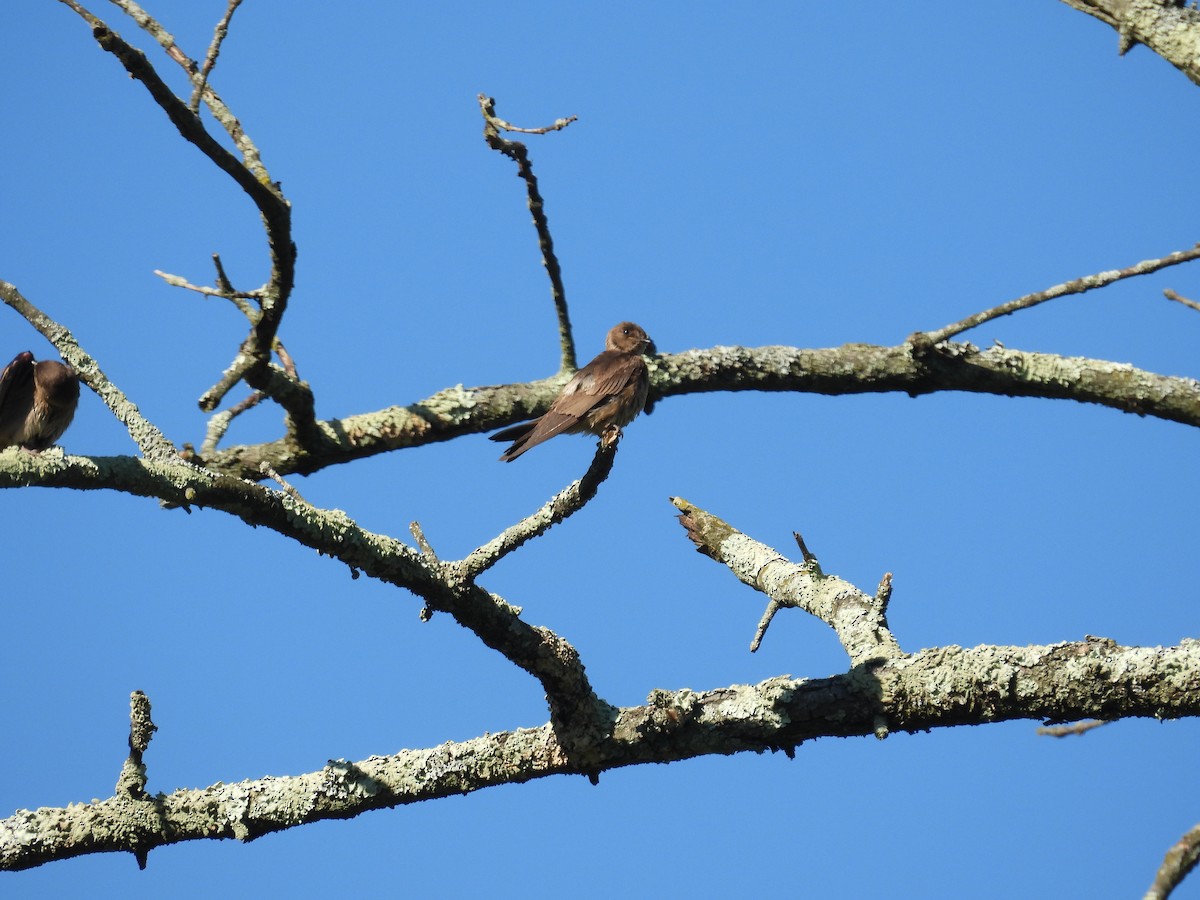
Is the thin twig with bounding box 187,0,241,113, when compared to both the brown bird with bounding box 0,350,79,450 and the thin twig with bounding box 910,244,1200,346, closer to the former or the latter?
the brown bird with bounding box 0,350,79,450

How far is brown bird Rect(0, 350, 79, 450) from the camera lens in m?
5.20

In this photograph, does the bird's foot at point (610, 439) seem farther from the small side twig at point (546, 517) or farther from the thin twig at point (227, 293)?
the thin twig at point (227, 293)

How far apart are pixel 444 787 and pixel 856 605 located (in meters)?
1.66

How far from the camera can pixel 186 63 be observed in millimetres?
4711

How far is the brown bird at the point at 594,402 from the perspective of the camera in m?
5.48

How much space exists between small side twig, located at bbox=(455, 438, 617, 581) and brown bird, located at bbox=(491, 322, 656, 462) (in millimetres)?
1397

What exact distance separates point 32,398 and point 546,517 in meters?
2.98

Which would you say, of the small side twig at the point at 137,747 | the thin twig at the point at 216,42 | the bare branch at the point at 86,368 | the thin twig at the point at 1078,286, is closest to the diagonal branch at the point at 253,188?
the thin twig at the point at 216,42

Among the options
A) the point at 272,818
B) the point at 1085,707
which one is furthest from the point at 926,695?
the point at 272,818

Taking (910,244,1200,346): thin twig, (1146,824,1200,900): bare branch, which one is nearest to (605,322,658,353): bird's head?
(910,244,1200,346): thin twig

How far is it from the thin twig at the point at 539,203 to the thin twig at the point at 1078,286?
188 centimetres

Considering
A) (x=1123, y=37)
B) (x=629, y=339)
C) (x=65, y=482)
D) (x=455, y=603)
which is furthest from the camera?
(x=629, y=339)

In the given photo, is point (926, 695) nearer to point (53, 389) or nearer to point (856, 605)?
point (856, 605)

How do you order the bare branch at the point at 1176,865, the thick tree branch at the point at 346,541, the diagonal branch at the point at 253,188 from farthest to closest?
the diagonal branch at the point at 253,188
the thick tree branch at the point at 346,541
the bare branch at the point at 1176,865
